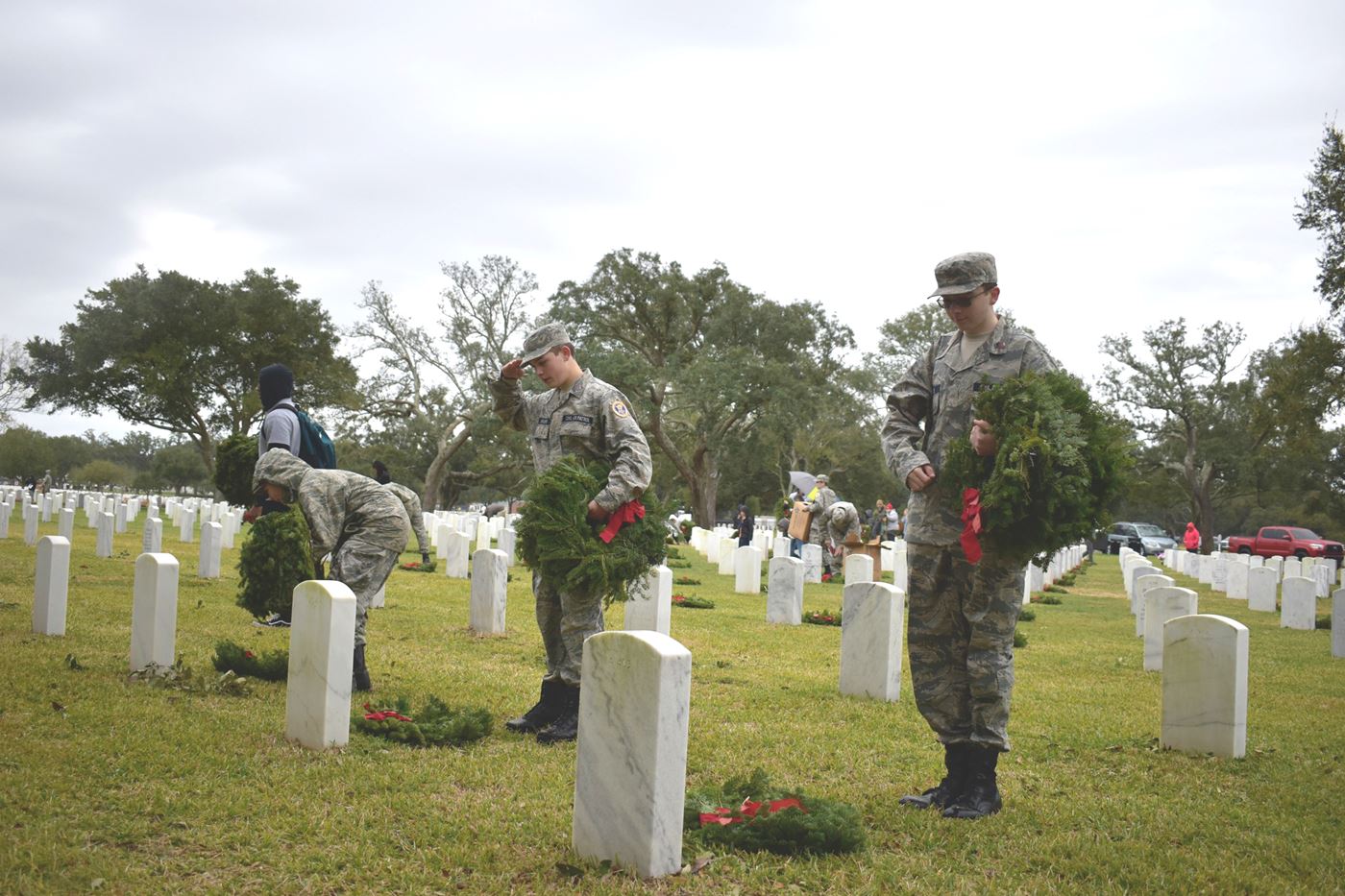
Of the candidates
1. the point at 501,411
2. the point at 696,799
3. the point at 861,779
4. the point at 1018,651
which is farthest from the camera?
the point at 1018,651

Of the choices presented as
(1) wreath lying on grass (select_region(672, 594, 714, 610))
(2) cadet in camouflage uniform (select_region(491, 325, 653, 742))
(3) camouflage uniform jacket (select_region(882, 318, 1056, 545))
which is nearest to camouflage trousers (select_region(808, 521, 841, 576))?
(1) wreath lying on grass (select_region(672, 594, 714, 610))

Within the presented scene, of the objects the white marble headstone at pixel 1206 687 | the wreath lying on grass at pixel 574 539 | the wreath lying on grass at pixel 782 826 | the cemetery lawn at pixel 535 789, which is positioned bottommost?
the cemetery lawn at pixel 535 789

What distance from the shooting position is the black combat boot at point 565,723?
586cm

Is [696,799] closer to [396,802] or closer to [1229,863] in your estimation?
[396,802]

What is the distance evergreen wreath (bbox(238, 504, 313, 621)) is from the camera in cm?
681

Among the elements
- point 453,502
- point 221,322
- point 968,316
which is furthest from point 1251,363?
point 968,316

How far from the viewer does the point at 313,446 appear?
27.6 ft

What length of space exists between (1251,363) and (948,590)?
60819 millimetres

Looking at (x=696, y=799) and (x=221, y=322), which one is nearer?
(x=696, y=799)

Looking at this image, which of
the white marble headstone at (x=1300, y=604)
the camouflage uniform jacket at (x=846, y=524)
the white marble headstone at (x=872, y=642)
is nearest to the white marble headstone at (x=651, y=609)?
the white marble headstone at (x=872, y=642)

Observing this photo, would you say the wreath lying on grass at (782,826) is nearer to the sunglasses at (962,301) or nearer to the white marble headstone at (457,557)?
the sunglasses at (962,301)

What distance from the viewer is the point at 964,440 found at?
4.63m

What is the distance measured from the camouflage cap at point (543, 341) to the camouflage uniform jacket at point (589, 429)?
0.21 meters

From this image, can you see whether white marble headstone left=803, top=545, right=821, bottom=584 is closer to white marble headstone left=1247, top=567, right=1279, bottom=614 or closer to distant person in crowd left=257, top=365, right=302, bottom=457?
white marble headstone left=1247, top=567, right=1279, bottom=614
